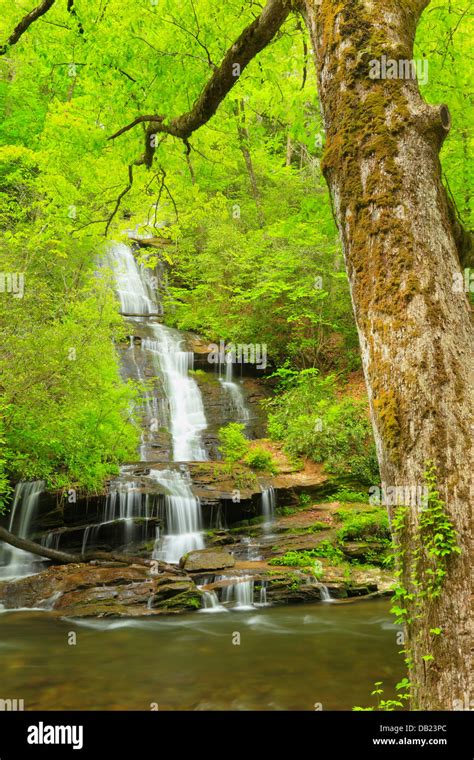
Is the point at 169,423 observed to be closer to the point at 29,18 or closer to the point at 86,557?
the point at 86,557

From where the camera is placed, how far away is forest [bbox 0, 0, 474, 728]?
2.38 m

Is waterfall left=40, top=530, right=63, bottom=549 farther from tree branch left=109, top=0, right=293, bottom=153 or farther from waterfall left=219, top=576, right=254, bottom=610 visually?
tree branch left=109, top=0, right=293, bottom=153

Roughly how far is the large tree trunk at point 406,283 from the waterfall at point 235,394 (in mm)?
16910

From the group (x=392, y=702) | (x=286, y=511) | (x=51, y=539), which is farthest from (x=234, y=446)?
→ (x=392, y=702)

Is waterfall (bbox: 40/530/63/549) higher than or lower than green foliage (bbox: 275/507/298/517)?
lower

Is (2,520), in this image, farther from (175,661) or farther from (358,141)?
(358,141)

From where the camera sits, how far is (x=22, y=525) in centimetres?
1227

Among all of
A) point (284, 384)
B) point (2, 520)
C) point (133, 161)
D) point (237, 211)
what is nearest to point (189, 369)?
point (284, 384)

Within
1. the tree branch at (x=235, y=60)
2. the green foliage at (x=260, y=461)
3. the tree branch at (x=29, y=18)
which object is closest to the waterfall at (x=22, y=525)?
the green foliage at (x=260, y=461)

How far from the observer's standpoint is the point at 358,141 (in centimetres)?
266

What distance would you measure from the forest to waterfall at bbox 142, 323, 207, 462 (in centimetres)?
10

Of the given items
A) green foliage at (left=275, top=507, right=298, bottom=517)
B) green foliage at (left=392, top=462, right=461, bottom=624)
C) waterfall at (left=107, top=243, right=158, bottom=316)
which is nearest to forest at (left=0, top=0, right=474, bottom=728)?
green foliage at (left=392, top=462, right=461, bottom=624)

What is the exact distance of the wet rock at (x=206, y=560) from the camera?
1077 centimetres

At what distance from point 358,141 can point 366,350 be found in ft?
3.53
